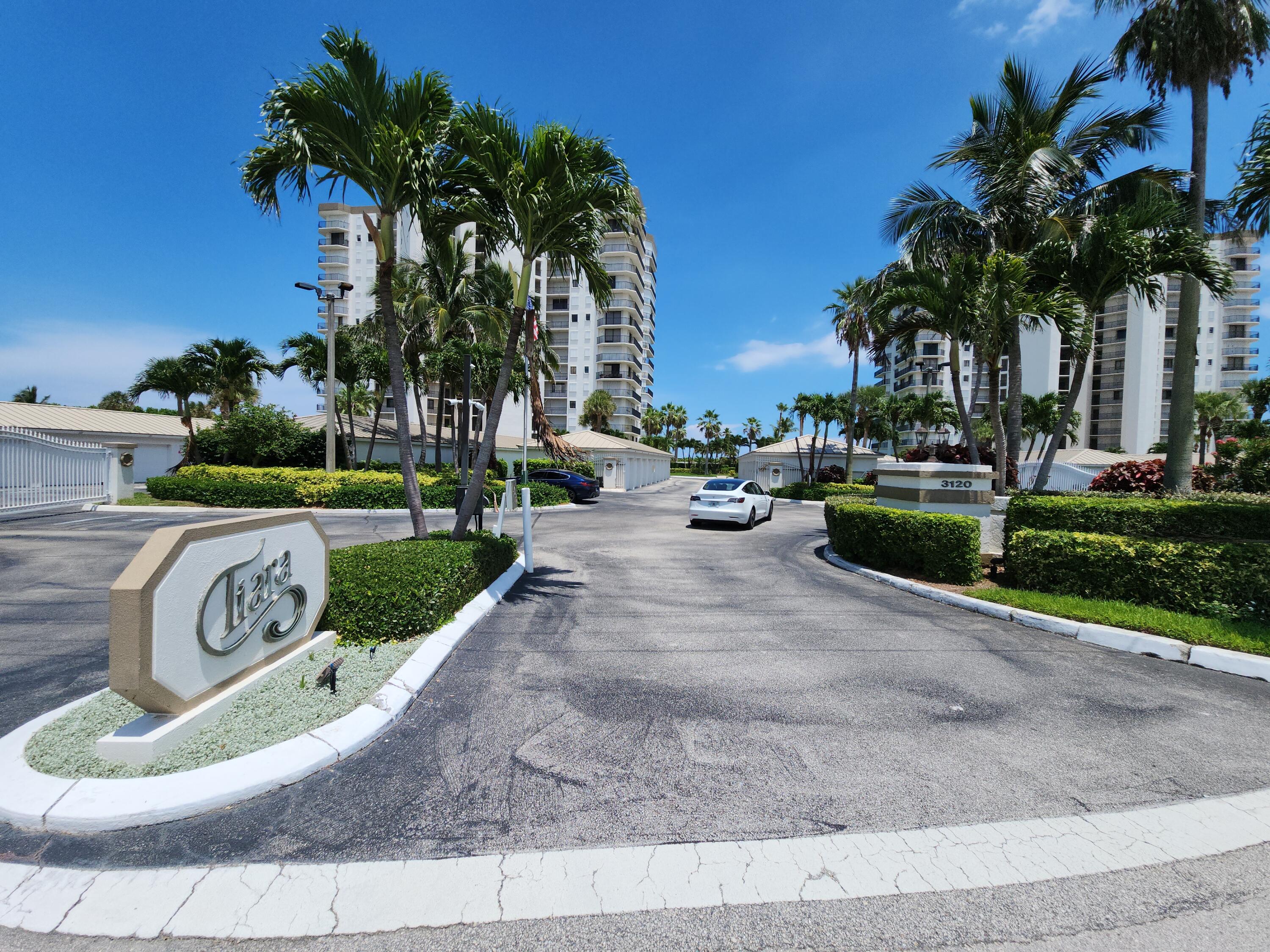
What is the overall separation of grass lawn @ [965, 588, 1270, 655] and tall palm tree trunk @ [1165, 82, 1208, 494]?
6727 mm

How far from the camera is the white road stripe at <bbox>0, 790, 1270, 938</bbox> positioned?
237cm

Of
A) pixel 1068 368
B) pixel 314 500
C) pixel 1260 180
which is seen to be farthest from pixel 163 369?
pixel 1068 368

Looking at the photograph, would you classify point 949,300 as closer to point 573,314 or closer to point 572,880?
point 572,880

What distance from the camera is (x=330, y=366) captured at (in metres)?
18.8

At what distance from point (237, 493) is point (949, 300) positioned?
70.7ft

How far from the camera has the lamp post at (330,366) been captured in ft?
62.4

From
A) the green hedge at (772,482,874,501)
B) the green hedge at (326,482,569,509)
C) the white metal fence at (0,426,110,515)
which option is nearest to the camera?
the white metal fence at (0,426,110,515)

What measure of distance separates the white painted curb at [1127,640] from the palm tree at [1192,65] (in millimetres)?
7448

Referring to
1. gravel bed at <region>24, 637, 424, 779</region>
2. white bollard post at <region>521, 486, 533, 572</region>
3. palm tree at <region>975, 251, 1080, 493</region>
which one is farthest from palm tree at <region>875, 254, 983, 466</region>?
gravel bed at <region>24, 637, 424, 779</region>

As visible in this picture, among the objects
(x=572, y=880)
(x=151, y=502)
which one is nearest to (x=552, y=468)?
(x=151, y=502)

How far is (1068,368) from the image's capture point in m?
76.7

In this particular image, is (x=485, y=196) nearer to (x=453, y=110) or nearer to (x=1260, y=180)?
(x=453, y=110)

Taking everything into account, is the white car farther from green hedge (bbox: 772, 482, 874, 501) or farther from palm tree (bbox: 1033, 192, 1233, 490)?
green hedge (bbox: 772, 482, 874, 501)

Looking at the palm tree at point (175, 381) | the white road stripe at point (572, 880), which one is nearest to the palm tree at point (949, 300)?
the white road stripe at point (572, 880)
